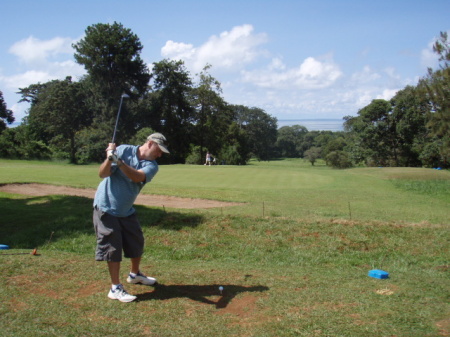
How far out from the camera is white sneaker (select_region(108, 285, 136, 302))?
16.7ft

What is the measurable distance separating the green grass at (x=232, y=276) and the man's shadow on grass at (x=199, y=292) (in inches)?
0.5

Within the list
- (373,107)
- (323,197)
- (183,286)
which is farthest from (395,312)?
(373,107)

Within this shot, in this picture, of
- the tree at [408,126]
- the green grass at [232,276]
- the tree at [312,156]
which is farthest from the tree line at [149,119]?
the green grass at [232,276]

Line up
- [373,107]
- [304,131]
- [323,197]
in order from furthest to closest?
[304,131] → [373,107] → [323,197]

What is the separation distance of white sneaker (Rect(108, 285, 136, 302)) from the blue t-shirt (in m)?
0.90

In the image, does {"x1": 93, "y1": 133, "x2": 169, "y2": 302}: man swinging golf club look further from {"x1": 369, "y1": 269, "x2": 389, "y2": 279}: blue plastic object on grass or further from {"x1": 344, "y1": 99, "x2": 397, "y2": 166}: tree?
{"x1": 344, "y1": 99, "x2": 397, "y2": 166}: tree

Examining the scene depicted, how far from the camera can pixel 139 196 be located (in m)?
17.1

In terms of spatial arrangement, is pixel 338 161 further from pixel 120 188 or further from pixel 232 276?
pixel 120 188

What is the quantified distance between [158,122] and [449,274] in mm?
59965

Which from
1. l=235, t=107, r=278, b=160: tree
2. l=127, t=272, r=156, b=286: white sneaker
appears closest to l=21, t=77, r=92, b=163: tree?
l=235, t=107, r=278, b=160: tree

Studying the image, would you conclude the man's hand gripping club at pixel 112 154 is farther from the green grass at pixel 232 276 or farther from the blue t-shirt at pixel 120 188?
the green grass at pixel 232 276

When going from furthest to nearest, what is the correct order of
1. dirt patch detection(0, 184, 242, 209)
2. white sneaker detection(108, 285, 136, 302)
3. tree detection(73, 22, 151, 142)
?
1. tree detection(73, 22, 151, 142)
2. dirt patch detection(0, 184, 242, 209)
3. white sneaker detection(108, 285, 136, 302)

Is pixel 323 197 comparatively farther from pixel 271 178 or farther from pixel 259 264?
pixel 259 264

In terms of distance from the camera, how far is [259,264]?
7906 millimetres
